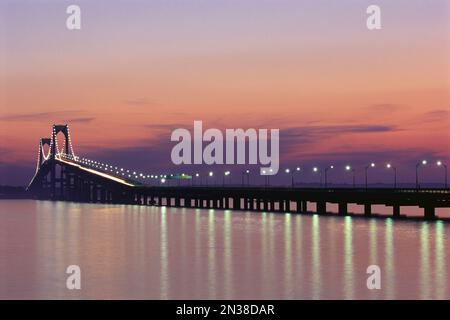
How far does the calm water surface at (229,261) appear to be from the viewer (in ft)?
135

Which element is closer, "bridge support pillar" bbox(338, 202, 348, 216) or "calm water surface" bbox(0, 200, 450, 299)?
"calm water surface" bbox(0, 200, 450, 299)

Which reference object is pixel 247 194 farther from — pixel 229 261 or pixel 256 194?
pixel 229 261

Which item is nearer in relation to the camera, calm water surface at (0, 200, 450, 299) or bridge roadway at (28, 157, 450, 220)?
calm water surface at (0, 200, 450, 299)

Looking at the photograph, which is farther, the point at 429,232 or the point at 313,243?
the point at 429,232

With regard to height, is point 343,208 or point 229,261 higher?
point 229,261

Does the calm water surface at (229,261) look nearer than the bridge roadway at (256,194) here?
Yes

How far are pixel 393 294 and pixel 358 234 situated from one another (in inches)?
1424

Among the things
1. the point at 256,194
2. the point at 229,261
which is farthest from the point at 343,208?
the point at 229,261

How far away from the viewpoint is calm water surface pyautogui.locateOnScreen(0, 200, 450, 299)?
41.0 meters

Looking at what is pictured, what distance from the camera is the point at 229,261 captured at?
54156 mm

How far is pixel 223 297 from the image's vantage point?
128 ft
